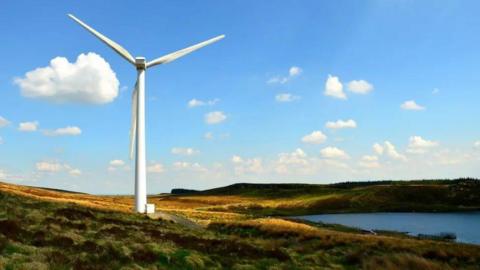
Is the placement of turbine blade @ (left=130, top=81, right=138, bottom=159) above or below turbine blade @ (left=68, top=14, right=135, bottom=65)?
below

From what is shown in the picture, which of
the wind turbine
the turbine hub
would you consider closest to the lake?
the wind turbine

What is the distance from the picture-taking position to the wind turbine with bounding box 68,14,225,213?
6575 centimetres

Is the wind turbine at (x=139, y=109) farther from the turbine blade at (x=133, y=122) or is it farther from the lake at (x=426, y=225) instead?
the lake at (x=426, y=225)

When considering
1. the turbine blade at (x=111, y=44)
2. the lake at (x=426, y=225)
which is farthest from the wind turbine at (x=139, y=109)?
the lake at (x=426, y=225)

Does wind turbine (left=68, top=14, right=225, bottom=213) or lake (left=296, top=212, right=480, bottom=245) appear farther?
lake (left=296, top=212, right=480, bottom=245)

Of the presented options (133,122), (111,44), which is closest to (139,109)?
(133,122)

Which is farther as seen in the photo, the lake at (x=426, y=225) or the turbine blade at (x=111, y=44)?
the lake at (x=426, y=225)

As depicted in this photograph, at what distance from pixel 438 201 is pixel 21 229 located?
192m

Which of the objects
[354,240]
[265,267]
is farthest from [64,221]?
[354,240]

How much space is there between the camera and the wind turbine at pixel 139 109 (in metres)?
65.8

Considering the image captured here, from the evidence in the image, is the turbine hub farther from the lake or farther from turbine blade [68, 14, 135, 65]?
the lake

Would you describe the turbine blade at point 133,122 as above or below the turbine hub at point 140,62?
below

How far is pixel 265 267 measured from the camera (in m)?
25.6

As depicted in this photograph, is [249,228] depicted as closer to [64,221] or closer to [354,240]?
[354,240]
